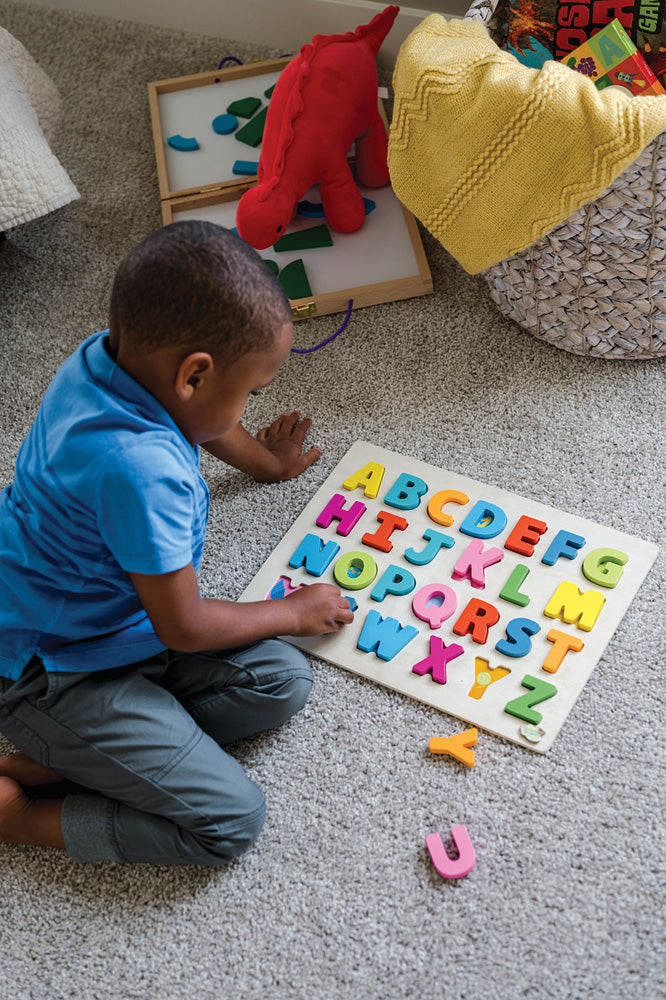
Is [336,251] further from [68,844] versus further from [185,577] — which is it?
[68,844]

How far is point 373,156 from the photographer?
4.55 ft

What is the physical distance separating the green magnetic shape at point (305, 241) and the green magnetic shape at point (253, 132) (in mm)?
243

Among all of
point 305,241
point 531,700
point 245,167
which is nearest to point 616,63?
point 305,241

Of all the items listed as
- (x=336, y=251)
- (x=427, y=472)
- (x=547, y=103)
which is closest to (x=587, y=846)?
(x=427, y=472)

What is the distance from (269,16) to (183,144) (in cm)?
36

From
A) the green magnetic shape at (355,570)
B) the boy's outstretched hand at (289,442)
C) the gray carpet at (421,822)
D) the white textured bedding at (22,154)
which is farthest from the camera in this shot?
the white textured bedding at (22,154)

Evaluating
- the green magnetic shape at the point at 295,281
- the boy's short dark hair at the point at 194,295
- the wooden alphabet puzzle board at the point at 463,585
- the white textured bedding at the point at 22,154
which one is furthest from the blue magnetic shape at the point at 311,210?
the boy's short dark hair at the point at 194,295

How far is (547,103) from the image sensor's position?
960mm

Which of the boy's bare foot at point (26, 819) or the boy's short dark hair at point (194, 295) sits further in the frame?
the boy's bare foot at point (26, 819)

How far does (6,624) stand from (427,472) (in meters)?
0.53

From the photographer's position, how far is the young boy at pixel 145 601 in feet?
2.36

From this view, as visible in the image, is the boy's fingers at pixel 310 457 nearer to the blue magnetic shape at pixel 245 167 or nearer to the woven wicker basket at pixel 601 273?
the woven wicker basket at pixel 601 273

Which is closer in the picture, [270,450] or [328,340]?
[270,450]

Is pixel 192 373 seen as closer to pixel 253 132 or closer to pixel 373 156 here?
pixel 373 156
